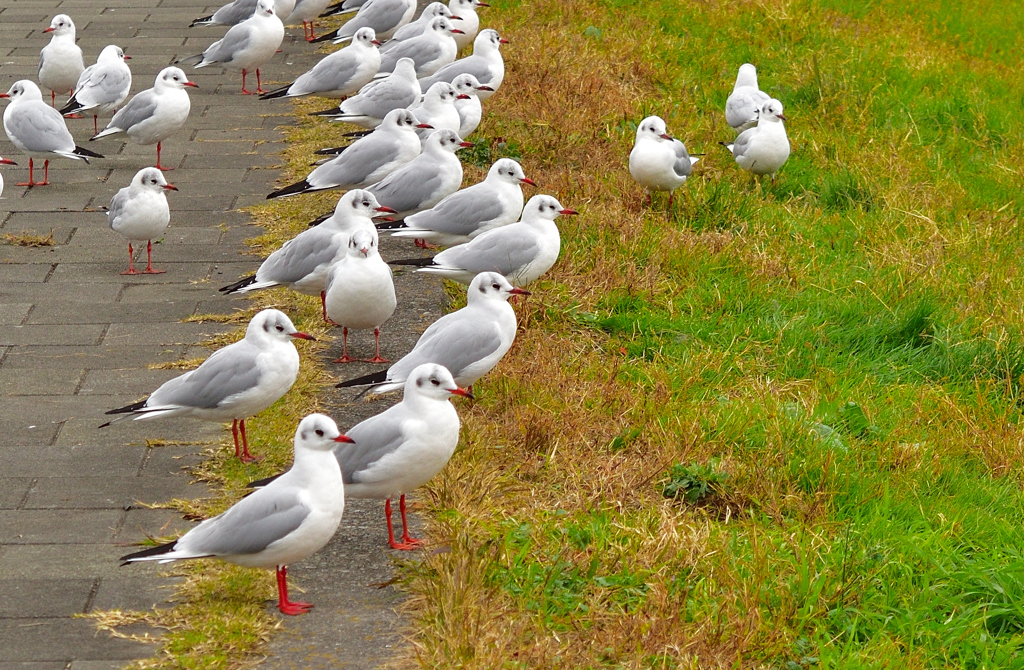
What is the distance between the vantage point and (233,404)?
5246mm

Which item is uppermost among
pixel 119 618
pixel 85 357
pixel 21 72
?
pixel 119 618

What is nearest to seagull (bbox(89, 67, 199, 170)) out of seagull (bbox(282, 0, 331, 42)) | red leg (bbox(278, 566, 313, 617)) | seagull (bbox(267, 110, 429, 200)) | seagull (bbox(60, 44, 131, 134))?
seagull (bbox(60, 44, 131, 134))

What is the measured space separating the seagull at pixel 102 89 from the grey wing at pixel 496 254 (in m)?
4.78

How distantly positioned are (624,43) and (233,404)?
854 centimetres

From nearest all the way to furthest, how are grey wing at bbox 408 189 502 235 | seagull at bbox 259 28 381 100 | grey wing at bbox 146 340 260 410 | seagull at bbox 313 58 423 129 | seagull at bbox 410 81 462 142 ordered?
grey wing at bbox 146 340 260 410
grey wing at bbox 408 189 502 235
seagull at bbox 410 81 462 142
seagull at bbox 313 58 423 129
seagull at bbox 259 28 381 100

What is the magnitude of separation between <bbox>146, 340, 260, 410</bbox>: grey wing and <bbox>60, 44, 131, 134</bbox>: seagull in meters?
5.68

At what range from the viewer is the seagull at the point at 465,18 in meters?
12.3

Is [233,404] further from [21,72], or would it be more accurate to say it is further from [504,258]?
[21,72]

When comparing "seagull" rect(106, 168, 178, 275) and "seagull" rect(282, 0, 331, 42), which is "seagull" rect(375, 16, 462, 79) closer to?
"seagull" rect(282, 0, 331, 42)

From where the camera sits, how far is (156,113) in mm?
9453

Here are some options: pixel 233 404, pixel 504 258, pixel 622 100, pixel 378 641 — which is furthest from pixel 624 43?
pixel 378 641

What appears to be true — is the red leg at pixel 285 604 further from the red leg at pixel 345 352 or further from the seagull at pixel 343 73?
the seagull at pixel 343 73

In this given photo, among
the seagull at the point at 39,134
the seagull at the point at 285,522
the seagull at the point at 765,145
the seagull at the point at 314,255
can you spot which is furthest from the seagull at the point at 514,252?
the seagull at the point at 39,134

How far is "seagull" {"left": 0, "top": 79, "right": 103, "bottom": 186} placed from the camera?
358 inches
